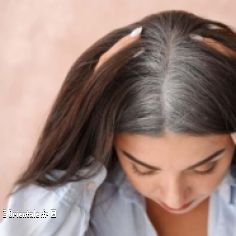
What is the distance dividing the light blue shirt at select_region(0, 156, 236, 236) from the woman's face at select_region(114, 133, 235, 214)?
3.4 inches

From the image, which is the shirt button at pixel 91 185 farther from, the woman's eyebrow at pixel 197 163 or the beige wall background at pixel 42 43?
the beige wall background at pixel 42 43

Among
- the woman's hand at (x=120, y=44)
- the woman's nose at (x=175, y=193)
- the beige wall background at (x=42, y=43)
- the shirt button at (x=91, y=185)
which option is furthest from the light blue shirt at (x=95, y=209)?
the beige wall background at (x=42, y=43)

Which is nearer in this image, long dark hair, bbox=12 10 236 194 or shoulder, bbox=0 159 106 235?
long dark hair, bbox=12 10 236 194

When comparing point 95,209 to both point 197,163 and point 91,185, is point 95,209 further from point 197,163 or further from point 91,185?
point 197,163

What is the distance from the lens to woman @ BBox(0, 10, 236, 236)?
31.5 inches

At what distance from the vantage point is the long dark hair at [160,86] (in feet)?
2.61

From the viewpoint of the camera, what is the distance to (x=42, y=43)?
163 cm

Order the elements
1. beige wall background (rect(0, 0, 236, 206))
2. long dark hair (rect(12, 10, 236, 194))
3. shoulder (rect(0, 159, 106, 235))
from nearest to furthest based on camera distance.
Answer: long dark hair (rect(12, 10, 236, 194)) → shoulder (rect(0, 159, 106, 235)) → beige wall background (rect(0, 0, 236, 206))

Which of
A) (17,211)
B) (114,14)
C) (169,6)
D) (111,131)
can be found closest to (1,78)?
(114,14)

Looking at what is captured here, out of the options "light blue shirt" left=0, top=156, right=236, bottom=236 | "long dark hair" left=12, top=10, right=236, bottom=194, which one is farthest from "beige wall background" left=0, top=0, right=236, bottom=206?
"long dark hair" left=12, top=10, right=236, bottom=194

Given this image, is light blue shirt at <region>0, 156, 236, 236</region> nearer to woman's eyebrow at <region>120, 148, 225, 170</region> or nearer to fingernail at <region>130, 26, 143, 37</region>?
woman's eyebrow at <region>120, 148, 225, 170</region>

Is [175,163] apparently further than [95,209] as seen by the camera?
No

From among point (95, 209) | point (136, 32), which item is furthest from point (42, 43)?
point (136, 32)

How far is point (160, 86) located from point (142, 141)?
8 centimetres
